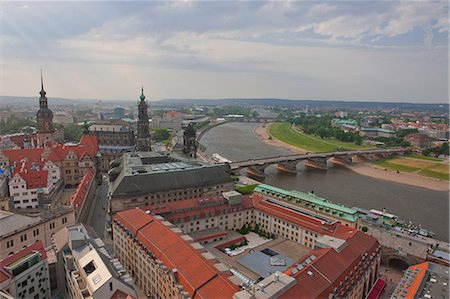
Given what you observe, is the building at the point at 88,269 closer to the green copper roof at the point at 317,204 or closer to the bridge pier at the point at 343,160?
the green copper roof at the point at 317,204

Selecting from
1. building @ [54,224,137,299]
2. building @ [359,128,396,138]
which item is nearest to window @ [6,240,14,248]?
building @ [54,224,137,299]

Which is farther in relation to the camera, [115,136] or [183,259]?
[115,136]

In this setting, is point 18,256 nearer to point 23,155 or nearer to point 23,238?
point 23,238

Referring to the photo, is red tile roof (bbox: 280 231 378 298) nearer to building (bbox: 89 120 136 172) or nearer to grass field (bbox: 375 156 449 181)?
building (bbox: 89 120 136 172)

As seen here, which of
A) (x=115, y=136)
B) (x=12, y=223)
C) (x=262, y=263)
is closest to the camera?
(x=12, y=223)

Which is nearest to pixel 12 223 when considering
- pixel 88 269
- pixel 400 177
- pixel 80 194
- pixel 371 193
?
pixel 80 194

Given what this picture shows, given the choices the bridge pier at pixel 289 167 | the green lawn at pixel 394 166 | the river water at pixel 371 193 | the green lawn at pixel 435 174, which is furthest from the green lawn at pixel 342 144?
the bridge pier at pixel 289 167
